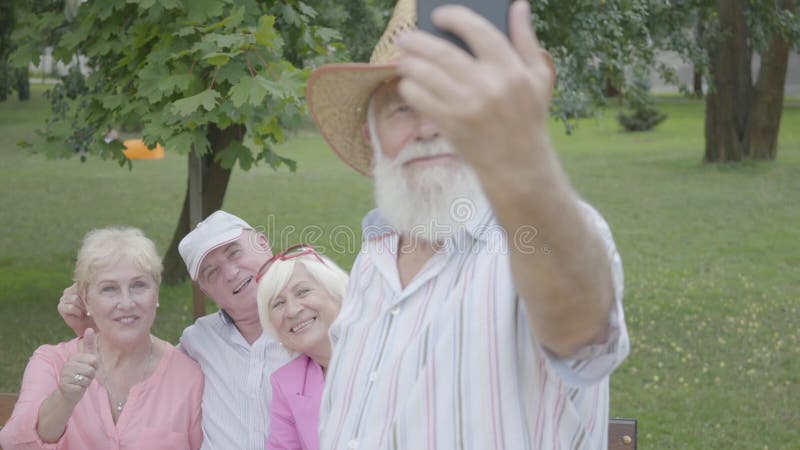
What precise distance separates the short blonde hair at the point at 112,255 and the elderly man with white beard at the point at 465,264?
1231mm

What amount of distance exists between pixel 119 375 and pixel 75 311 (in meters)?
0.30

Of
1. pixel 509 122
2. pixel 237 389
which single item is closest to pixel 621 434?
pixel 237 389

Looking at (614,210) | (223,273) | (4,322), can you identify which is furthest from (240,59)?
(614,210)

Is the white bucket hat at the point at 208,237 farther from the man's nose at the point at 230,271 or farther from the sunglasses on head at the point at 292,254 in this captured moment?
the sunglasses on head at the point at 292,254

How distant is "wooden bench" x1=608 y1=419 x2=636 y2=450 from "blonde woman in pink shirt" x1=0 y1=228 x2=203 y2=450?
150cm

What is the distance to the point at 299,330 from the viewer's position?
3.09 meters

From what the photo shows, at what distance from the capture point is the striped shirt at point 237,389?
3.32 metres

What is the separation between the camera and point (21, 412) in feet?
10.6

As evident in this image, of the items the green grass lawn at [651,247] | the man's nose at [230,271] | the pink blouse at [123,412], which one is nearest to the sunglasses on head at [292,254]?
the man's nose at [230,271]

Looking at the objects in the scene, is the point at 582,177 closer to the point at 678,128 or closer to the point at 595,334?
the point at 678,128

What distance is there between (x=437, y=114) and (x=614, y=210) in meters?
14.4

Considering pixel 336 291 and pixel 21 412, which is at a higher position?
pixel 336 291

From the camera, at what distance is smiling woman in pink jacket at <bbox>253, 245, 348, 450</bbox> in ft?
10.1

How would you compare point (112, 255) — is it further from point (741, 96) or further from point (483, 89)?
point (741, 96)
